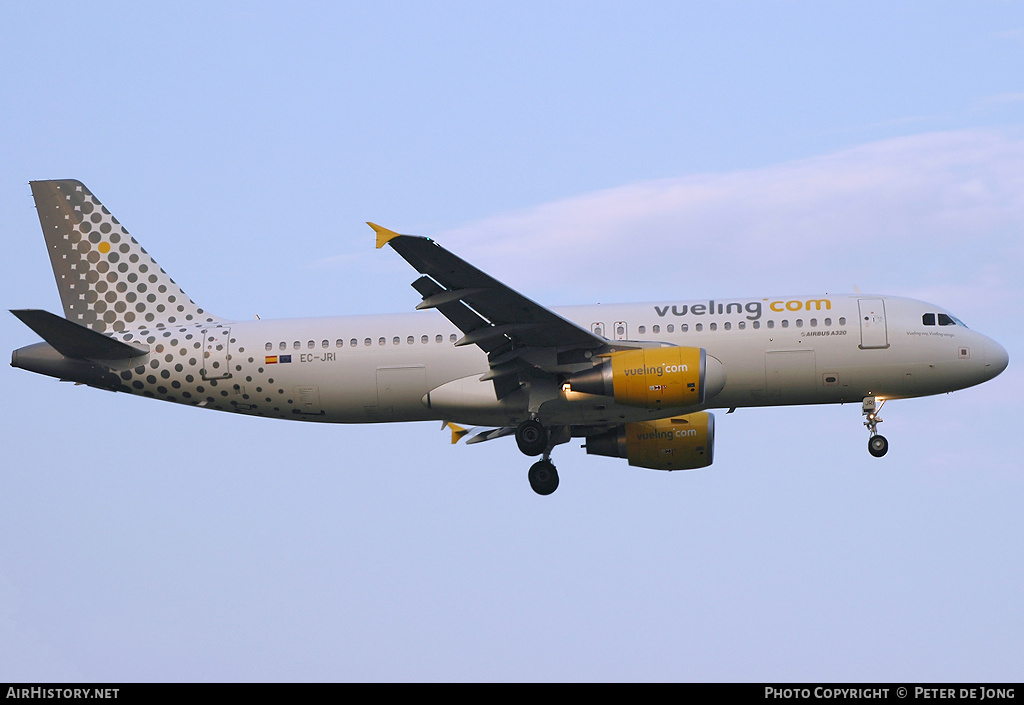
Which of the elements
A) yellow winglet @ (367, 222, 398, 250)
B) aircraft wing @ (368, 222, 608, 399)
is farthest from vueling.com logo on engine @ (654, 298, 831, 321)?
yellow winglet @ (367, 222, 398, 250)

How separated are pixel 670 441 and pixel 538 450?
16.4ft

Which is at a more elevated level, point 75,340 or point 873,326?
point 873,326

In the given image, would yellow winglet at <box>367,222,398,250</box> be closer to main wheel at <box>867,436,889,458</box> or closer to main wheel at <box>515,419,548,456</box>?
main wheel at <box>515,419,548,456</box>

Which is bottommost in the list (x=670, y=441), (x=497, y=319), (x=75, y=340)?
(x=670, y=441)

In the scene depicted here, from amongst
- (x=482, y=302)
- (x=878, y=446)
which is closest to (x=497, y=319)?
(x=482, y=302)

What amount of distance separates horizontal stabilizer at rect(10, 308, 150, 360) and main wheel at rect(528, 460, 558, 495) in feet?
37.2

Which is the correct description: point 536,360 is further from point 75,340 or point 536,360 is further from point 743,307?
point 75,340

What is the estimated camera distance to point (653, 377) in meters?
32.6

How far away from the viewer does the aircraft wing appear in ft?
101

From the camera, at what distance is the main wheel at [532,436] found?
3500 cm

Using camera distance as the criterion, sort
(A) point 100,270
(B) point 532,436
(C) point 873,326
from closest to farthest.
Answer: (C) point 873,326
(B) point 532,436
(A) point 100,270

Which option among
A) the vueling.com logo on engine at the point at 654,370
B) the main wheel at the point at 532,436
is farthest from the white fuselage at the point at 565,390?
the vueling.com logo on engine at the point at 654,370
